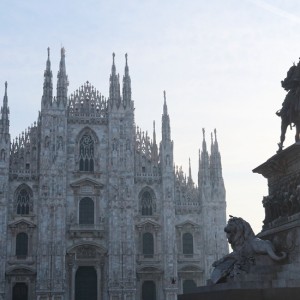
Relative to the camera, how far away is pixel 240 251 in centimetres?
1061

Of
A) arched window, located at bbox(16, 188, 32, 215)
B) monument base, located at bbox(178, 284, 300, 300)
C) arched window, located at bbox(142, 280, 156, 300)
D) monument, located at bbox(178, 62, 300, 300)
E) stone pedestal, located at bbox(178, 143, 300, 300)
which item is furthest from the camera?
arched window, located at bbox(142, 280, 156, 300)

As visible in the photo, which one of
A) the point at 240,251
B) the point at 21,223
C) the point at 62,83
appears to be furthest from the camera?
the point at 62,83

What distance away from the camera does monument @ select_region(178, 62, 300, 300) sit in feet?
30.9

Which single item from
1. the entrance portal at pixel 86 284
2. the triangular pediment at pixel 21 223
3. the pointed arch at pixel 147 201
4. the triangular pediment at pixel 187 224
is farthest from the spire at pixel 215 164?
the triangular pediment at pixel 21 223

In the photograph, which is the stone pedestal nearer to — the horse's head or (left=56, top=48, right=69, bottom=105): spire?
the horse's head

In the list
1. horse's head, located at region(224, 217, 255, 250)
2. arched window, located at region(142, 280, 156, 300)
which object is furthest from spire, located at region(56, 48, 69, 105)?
horse's head, located at region(224, 217, 255, 250)

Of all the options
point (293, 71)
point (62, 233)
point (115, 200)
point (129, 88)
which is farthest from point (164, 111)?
point (293, 71)

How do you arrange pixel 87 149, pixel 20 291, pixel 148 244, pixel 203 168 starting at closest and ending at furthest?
pixel 20 291
pixel 148 244
pixel 87 149
pixel 203 168

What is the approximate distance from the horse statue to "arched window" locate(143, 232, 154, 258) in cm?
3374

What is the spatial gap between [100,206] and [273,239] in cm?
3415

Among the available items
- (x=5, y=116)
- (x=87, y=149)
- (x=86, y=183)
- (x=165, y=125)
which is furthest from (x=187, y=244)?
(x=5, y=116)

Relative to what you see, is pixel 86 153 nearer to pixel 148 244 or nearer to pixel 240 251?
pixel 148 244

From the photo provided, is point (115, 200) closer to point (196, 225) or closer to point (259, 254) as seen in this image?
point (196, 225)

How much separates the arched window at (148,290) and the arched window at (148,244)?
6.63 feet
